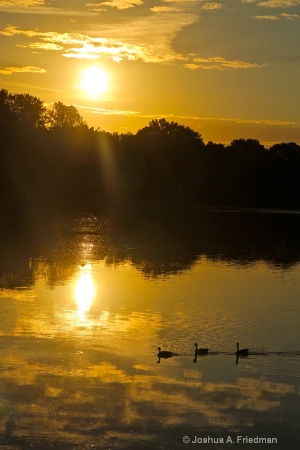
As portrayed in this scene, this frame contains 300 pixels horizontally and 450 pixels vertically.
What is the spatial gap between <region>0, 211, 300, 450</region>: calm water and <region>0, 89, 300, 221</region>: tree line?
219 ft

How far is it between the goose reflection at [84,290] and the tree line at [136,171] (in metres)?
67.6

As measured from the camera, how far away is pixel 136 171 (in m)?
123

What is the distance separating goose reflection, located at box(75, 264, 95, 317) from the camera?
87.3 ft

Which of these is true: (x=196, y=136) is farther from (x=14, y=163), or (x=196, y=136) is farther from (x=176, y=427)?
(x=176, y=427)

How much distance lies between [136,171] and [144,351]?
10274cm

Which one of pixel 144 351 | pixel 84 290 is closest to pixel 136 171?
pixel 84 290

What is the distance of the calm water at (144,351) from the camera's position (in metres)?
15.2

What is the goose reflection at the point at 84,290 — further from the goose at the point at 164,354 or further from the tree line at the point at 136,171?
the tree line at the point at 136,171

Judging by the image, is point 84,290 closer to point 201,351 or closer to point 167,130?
point 201,351

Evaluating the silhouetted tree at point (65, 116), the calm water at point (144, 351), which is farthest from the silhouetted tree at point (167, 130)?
the calm water at point (144, 351)

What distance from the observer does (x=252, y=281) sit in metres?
34.2

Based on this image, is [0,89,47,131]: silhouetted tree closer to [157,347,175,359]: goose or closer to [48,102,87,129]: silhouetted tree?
[48,102,87,129]: silhouetted tree

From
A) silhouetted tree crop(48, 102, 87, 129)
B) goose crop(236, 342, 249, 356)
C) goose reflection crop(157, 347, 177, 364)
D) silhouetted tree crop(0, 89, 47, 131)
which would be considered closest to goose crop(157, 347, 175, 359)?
goose reflection crop(157, 347, 177, 364)

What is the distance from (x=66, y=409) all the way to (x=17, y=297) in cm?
1214
